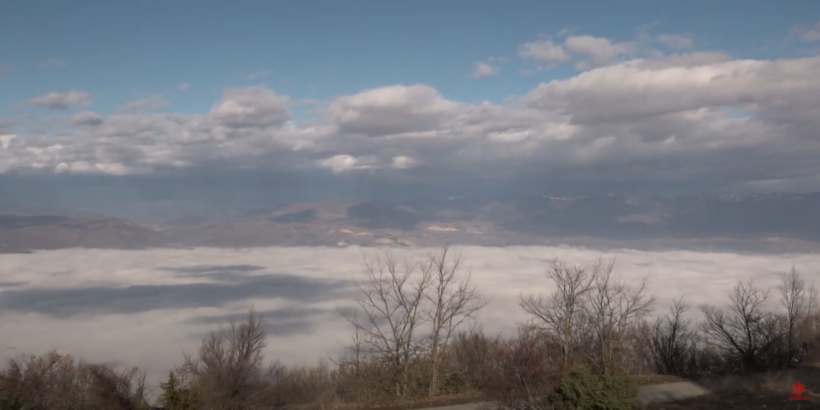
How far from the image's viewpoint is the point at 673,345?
37781 millimetres

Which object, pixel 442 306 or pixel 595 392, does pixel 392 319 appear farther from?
pixel 595 392

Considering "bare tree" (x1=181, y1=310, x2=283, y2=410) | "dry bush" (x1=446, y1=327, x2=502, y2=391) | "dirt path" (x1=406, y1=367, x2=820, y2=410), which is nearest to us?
"dirt path" (x1=406, y1=367, x2=820, y2=410)

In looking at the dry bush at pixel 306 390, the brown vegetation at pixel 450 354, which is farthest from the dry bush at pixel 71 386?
the dry bush at pixel 306 390

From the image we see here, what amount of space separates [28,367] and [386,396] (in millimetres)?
13967

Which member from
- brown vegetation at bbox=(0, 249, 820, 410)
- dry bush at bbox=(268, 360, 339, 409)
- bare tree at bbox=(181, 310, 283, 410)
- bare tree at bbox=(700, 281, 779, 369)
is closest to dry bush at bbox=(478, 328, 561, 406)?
brown vegetation at bbox=(0, 249, 820, 410)

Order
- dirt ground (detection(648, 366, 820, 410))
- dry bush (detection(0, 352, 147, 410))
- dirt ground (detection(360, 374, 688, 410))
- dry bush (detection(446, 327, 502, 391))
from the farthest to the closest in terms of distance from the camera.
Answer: dry bush (detection(446, 327, 502, 391)) → dirt ground (detection(360, 374, 688, 410)) → dry bush (detection(0, 352, 147, 410)) → dirt ground (detection(648, 366, 820, 410))

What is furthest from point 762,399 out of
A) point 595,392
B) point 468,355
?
point 468,355

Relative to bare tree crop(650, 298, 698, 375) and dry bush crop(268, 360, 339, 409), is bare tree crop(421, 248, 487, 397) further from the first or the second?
bare tree crop(650, 298, 698, 375)

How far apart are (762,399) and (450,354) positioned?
49.0 ft

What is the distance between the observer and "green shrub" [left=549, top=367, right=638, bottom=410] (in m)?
13.1

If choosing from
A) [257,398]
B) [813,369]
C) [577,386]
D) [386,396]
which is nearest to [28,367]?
[257,398]

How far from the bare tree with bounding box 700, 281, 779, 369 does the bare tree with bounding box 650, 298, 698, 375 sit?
1.15 m

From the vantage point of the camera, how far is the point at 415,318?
3067 centimetres

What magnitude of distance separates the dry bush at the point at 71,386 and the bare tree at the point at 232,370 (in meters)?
2.12
